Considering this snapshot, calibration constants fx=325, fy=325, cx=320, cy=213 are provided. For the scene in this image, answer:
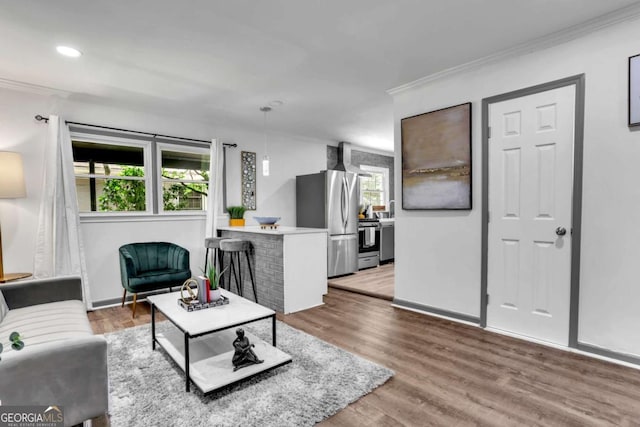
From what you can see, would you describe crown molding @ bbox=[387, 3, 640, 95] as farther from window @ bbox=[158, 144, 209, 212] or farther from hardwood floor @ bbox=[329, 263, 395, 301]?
window @ bbox=[158, 144, 209, 212]

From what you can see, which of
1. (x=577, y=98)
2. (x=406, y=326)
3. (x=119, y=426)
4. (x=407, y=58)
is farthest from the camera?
(x=406, y=326)

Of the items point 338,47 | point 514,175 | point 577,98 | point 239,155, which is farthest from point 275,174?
point 577,98

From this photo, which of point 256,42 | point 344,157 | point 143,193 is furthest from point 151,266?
point 344,157

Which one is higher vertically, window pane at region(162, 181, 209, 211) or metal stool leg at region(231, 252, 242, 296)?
window pane at region(162, 181, 209, 211)

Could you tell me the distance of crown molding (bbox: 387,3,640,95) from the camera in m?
2.28

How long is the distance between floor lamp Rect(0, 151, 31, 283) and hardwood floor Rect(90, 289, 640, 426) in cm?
104

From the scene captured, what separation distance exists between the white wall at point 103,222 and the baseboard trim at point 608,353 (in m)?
4.48

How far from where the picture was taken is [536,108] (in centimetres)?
272

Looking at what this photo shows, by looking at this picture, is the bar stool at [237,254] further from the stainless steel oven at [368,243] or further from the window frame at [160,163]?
the stainless steel oven at [368,243]

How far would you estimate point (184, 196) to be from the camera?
480cm

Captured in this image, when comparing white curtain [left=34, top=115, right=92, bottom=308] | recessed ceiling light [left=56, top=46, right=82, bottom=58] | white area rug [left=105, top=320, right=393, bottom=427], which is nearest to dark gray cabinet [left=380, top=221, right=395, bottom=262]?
white area rug [left=105, top=320, right=393, bottom=427]

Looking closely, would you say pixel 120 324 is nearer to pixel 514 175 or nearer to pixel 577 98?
pixel 514 175

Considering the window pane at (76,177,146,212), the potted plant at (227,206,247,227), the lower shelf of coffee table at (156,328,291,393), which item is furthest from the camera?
the potted plant at (227,206,247,227)

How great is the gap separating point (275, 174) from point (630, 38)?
183 inches
